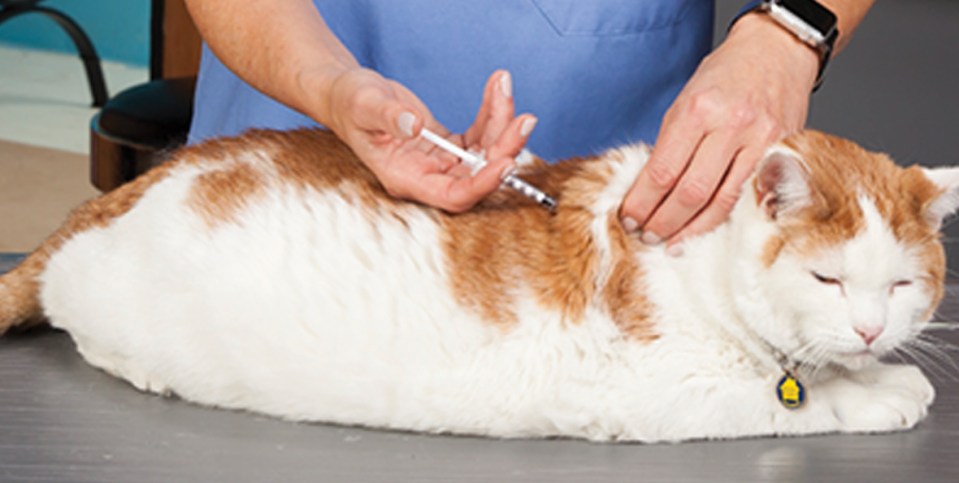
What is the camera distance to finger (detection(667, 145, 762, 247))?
1.13 meters

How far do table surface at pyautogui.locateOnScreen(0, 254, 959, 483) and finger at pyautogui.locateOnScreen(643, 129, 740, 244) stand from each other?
21 cm

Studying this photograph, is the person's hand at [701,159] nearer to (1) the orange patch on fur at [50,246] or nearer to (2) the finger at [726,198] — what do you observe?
(2) the finger at [726,198]

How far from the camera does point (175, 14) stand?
3.69 m

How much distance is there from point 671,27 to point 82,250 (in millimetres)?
798

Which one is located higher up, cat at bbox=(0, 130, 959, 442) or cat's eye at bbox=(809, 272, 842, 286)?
cat's eye at bbox=(809, 272, 842, 286)

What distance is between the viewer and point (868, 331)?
3.37 ft

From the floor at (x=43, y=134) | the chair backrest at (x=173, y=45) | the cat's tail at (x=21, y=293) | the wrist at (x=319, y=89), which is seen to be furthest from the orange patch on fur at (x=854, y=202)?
the floor at (x=43, y=134)

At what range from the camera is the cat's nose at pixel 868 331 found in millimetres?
1026

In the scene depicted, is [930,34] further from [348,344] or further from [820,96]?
[348,344]

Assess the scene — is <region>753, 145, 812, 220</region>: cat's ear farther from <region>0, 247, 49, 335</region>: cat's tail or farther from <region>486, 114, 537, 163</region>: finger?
<region>0, 247, 49, 335</region>: cat's tail

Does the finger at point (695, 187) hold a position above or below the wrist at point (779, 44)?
below

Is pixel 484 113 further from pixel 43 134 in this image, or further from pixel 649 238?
pixel 43 134

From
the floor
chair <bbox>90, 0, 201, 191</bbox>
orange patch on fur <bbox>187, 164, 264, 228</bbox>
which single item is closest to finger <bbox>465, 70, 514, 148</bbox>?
orange patch on fur <bbox>187, 164, 264, 228</bbox>

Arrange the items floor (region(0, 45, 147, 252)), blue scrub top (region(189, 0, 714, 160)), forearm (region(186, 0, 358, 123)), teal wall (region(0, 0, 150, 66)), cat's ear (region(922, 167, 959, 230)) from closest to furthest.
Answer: cat's ear (region(922, 167, 959, 230)) < forearm (region(186, 0, 358, 123)) < blue scrub top (region(189, 0, 714, 160)) < floor (region(0, 45, 147, 252)) < teal wall (region(0, 0, 150, 66))
